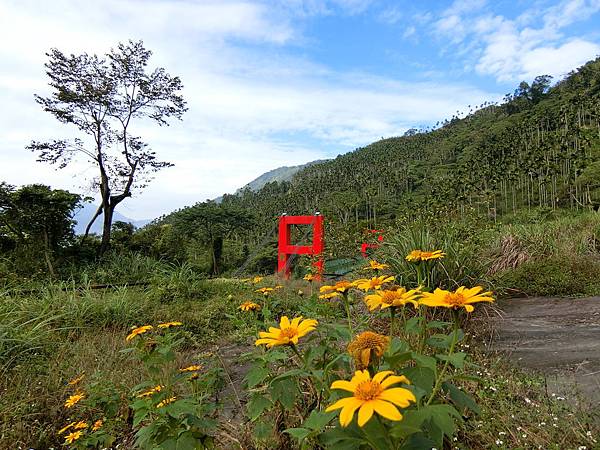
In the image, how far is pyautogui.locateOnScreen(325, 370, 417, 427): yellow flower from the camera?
578mm

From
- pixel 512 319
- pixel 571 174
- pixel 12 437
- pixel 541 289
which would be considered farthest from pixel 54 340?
pixel 571 174

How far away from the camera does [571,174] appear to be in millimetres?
37031

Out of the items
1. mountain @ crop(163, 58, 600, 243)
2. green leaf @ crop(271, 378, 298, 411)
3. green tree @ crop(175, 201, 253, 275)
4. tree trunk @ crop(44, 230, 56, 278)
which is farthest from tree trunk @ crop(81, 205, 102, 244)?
mountain @ crop(163, 58, 600, 243)

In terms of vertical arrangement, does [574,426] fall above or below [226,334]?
above

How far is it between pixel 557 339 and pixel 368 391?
8.37ft

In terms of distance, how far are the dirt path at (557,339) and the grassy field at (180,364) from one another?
0.15m

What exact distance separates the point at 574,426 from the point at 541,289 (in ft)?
8.79

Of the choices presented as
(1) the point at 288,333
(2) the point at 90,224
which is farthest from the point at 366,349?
(2) the point at 90,224

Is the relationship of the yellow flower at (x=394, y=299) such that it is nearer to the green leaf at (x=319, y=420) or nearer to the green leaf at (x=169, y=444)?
the green leaf at (x=319, y=420)

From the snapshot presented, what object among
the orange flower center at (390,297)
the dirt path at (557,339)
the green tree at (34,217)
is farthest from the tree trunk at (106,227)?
the orange flower center at (390,297)

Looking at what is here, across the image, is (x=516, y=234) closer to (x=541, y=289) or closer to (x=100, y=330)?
(x=541, y=289)

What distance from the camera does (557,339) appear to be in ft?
8.44

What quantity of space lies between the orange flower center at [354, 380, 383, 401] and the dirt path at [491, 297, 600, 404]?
145 cm

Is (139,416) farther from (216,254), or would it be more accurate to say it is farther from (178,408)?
(216,254)
